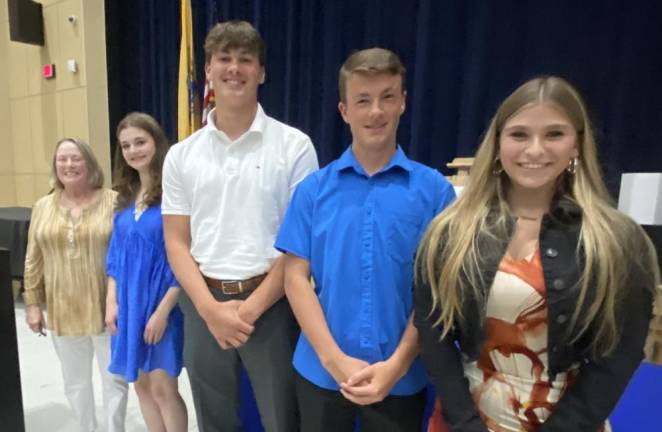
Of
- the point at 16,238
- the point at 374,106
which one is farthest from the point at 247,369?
the point at 16,238

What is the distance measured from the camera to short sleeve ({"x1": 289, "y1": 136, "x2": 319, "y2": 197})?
4.41ft

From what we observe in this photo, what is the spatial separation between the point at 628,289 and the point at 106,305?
178cm

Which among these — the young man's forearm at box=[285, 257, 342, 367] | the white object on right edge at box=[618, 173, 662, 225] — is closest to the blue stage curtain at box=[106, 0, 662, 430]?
the white object on right edge at box=[618, 173, 662, 225]

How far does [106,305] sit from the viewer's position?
1.79 metres

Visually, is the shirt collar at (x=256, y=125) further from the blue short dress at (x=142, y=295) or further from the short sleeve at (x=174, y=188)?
the blue short dress at (x=142, y=295)

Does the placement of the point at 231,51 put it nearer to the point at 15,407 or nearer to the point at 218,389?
the point at 218,389

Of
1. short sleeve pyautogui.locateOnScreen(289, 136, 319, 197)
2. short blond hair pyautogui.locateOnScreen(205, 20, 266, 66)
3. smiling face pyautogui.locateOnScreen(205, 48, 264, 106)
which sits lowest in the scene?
short sleeve pyautogui.locateOnScreen(289, 136, 319, 197)

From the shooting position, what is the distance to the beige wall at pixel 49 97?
471 centimetres

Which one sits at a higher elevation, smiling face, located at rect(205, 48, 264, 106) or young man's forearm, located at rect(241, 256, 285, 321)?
smiling face, located at rect(205, 48, 264, 106)

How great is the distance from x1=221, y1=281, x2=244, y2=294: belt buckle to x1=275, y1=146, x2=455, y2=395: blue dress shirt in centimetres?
28

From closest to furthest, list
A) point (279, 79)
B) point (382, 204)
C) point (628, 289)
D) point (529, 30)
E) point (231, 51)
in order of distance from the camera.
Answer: point (628, 289) < point (382, 204) < point (231, 51) < point (529, 30) < point (279, 79)

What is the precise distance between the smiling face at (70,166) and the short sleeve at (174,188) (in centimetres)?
68

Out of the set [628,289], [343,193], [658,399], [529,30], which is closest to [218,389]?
[343,193]

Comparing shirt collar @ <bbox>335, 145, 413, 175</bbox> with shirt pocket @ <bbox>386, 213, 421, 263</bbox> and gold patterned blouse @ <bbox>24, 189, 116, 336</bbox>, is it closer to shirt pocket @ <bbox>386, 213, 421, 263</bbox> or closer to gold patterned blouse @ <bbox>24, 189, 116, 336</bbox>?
shirt pocket @ <bbox>386, 213, 421, 263</bbox>
